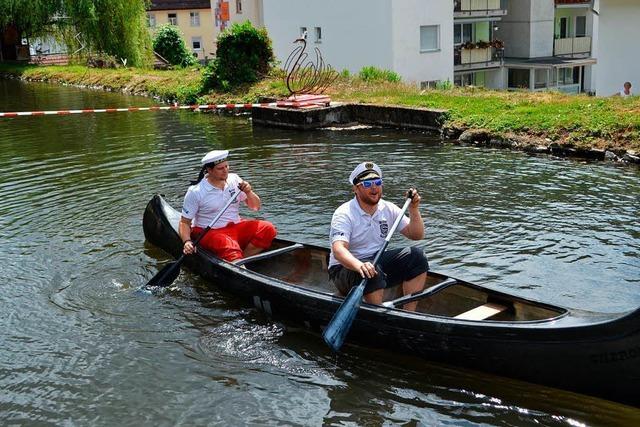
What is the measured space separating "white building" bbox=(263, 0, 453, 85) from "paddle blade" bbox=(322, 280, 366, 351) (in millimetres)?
26588

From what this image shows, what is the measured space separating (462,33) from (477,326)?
116 feet

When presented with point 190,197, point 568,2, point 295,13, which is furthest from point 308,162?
point 568,2

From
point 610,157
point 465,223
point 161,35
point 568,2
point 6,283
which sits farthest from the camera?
point 161,35

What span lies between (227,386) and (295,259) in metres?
2.55

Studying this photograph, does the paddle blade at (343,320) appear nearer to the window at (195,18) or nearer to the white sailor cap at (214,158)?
the white sailor cap at (214,158)

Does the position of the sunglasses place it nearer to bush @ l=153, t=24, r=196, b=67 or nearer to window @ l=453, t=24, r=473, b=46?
window @ l=453, t=24, r=473, b=46

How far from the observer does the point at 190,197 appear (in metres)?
9.88

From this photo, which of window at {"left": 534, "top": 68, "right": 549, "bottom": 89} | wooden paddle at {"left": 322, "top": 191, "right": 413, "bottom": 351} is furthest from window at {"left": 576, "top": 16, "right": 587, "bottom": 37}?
wooden paddle at {"left": 322, "top": 191, "right": 413, "bottom": 351}

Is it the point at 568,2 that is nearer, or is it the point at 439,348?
the point at 439,348

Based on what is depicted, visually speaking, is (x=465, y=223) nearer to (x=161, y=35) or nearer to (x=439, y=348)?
(x=439, y=348)

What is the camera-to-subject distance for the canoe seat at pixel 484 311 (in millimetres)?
7539

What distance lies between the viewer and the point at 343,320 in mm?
7566

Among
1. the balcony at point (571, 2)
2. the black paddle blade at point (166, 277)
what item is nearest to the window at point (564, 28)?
the balcony at point (571, 2)

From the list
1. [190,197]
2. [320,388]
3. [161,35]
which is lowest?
[320,388]
